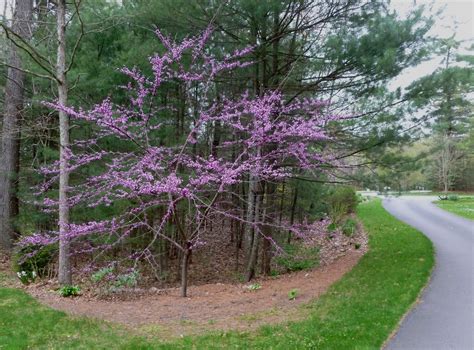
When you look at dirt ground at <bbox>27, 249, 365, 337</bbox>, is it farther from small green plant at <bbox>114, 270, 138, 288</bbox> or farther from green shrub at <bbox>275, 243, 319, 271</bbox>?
green shrub at <bbox>275, 243, 319, 271</bbox>

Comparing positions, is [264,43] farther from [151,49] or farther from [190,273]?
[190,273]

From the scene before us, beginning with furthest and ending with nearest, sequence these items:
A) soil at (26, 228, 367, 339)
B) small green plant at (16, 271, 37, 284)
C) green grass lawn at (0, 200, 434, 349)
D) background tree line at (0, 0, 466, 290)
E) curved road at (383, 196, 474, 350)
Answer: small green plant at (16, 271, 37, 284) < background tree line at (0, 0, 466, 290) < soil at (26, 228, 367, 339) < green grass lawn at (0, 200, 434, 349) < curved road at (383, 196, 474, 350)

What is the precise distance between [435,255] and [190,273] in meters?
5.90

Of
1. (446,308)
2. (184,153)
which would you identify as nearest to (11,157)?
(184,153)

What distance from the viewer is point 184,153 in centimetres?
688

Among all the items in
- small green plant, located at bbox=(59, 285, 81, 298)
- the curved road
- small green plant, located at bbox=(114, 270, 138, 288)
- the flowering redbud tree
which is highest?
the flowering redbud tree

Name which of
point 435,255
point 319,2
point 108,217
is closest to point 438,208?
point 435,255

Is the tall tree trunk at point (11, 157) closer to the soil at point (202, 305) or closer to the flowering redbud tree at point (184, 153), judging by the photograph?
the flowering redbud tree at point (184, 153)

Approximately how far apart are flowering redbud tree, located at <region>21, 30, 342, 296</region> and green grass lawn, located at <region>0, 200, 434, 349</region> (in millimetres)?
1138

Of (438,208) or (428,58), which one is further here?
(438,208)

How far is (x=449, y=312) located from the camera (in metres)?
4.99

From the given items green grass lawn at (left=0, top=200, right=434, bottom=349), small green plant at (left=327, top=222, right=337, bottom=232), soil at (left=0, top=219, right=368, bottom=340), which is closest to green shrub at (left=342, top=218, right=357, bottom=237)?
small green plant at (left=327, top=222, right=337, bottom=232)

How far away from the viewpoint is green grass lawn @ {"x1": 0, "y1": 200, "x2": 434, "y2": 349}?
4.24 metres

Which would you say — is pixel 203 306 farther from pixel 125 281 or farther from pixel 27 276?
pixel 27 276
